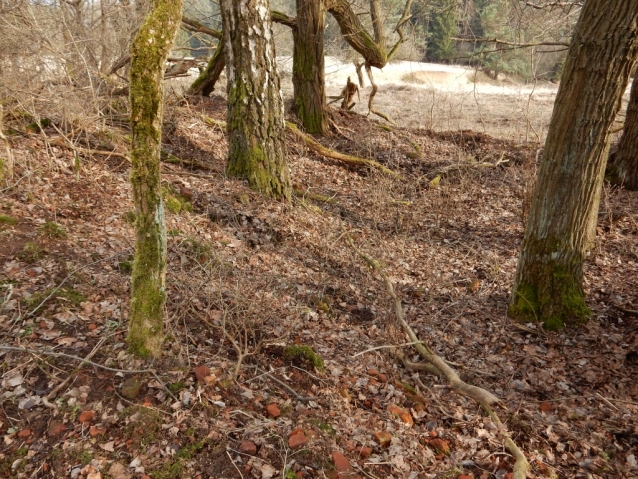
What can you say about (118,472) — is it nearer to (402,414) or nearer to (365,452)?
(365,452)

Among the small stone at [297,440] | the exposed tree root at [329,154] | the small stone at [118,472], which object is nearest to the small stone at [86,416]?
the small stone at [118,472]

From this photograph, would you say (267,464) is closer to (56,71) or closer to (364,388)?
(364,388)

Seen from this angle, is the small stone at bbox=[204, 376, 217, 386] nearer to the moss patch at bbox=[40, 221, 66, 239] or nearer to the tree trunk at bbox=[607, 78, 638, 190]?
the moss patch at bbox=[40, 221, 66, 239]

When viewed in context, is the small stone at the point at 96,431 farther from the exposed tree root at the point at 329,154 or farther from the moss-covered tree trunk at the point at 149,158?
the exposed tree root at the point at 329,154

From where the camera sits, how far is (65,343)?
129 inches

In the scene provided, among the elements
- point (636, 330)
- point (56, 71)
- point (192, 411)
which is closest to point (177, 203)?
point (56, 71)

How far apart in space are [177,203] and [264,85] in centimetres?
199

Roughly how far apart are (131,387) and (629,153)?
8.91 metres

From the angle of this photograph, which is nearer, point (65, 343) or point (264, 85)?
point (65, 343)

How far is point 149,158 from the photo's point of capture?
8.71 feet

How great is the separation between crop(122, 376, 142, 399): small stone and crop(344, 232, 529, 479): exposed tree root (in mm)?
2358

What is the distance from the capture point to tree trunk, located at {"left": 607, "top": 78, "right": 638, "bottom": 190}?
7.96m

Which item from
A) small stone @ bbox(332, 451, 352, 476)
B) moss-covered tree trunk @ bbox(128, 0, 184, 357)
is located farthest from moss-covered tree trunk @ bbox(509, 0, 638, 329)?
moss-covered tree trunk @ bbox(128, 0, 184, 357)

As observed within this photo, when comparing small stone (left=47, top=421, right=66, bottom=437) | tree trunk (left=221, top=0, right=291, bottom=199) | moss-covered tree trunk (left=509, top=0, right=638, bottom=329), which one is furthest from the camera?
tree trunk (left=221, top=0, right=291, bottom=199)
